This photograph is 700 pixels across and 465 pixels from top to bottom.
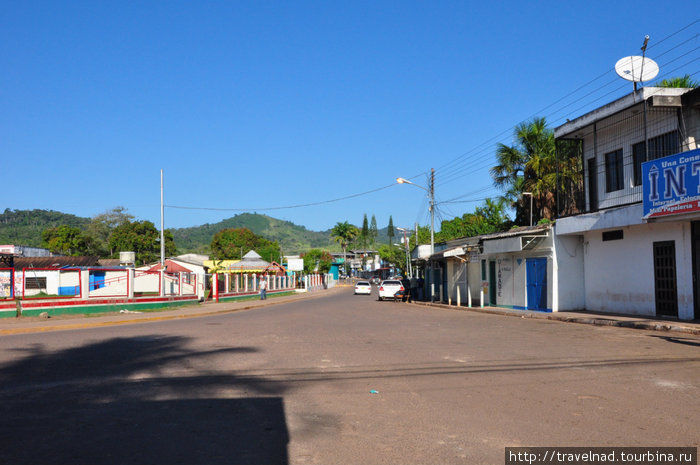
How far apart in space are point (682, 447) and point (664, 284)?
1618 centimetres

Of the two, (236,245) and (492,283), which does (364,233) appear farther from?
(492,283)

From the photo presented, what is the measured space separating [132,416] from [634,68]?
21.9 metres

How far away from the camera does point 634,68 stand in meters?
21.6

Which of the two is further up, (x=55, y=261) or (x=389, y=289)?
(x=55, y=261)

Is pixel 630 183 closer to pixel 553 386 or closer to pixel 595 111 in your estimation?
pixel 595 111

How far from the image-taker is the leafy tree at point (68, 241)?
87.2m

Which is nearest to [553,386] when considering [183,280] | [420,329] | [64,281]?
[420,329]

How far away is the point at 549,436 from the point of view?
5.73 meters

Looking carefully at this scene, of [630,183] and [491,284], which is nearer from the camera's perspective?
[630,183]

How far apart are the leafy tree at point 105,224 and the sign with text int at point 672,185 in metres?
92.4

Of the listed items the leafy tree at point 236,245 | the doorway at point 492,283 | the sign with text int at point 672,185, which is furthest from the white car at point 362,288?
the leafy tree at point 236,245

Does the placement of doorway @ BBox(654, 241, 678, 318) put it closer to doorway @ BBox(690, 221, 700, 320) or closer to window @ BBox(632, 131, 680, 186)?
doorway @ BBox(690, 221, 700, 320)

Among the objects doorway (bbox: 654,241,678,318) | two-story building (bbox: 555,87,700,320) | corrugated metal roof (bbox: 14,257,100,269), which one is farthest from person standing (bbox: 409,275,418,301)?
corrugated metal roof (bbox: 14,257,100,269)

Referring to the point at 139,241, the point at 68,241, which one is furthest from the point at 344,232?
the point at 68,241
